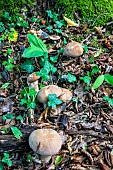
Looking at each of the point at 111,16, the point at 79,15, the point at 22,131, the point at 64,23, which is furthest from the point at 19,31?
the point at 22,131

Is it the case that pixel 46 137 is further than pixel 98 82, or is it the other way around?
pixel 98 82

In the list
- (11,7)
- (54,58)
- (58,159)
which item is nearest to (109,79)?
(54,58)

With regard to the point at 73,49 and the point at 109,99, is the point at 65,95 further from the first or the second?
the point at 73,49

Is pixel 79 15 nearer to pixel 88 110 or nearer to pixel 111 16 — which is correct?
pixel 111 16

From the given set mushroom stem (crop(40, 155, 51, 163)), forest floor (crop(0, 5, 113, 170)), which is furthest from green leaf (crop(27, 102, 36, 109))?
mushroom stem (crop(40, 155, 51, 163))

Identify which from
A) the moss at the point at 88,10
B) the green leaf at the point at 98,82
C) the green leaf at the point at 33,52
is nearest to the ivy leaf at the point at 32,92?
the green leaf at the point at 33,52

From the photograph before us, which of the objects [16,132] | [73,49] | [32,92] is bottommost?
[16,132]

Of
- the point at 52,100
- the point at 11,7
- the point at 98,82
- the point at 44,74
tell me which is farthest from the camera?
the point at 11,7
